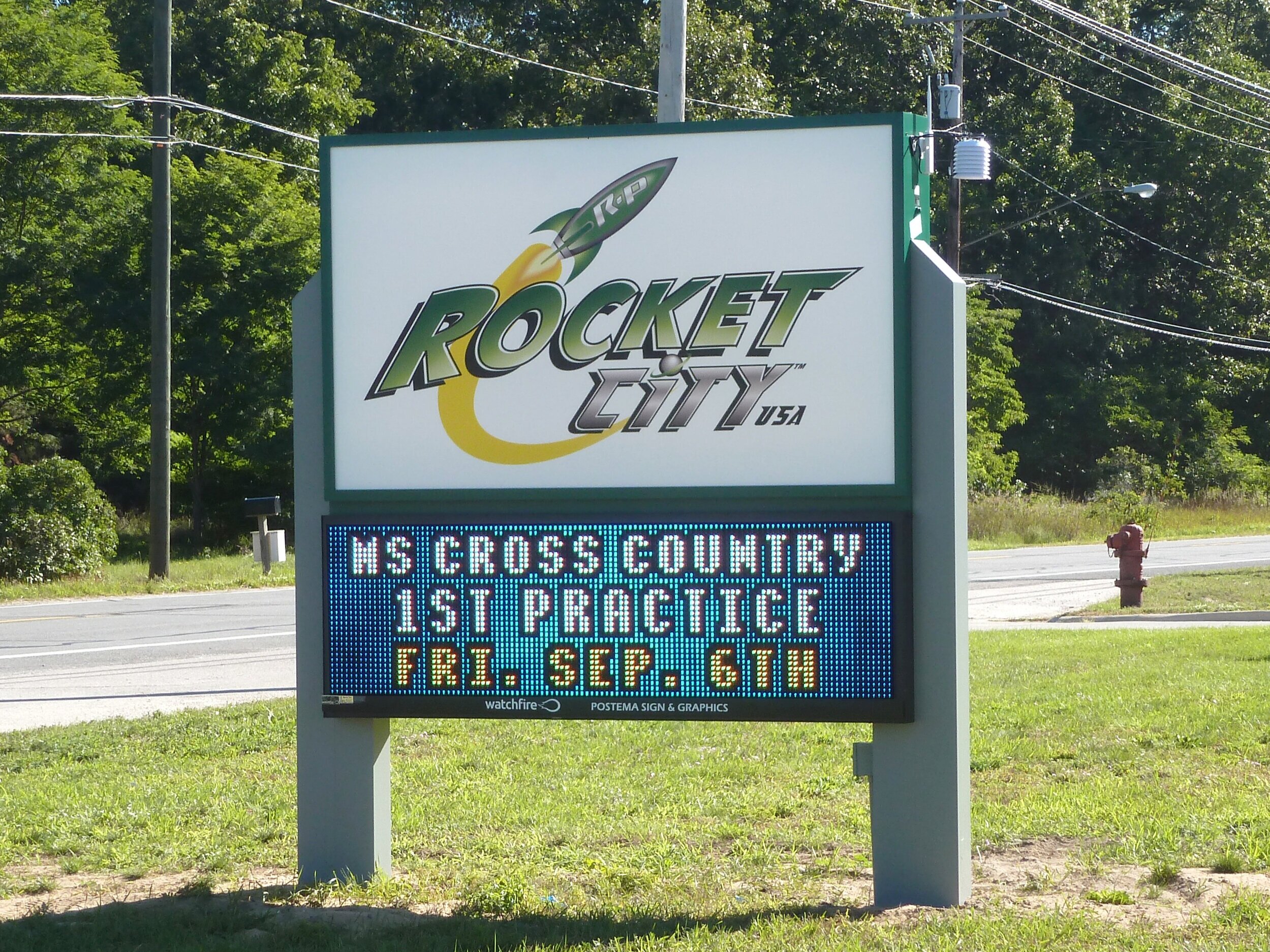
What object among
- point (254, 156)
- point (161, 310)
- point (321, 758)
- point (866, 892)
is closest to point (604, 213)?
point (321, 758)

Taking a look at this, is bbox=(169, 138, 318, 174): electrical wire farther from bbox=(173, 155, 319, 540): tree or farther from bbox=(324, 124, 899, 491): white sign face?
bbox=(324, 124, 899, 491): white sign face

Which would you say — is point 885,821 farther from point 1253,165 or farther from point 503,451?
point 1253,165

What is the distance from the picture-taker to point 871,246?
540 centimetres

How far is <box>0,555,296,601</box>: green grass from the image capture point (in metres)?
21.2

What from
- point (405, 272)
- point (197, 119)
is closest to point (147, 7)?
point (197, 119)

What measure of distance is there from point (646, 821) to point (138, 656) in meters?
8.50

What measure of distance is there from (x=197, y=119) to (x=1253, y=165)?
35.0 meters

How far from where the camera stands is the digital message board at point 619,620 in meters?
5.31

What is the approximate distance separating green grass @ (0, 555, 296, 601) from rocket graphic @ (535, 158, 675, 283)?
16791 millimetres

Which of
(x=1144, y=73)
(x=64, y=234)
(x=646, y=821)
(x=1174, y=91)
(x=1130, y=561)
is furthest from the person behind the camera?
(x=1144, y=73)

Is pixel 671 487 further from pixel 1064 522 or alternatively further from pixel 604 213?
pixel 1064 522

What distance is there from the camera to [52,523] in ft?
76.3

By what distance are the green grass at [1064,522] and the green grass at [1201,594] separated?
11886 millimetres

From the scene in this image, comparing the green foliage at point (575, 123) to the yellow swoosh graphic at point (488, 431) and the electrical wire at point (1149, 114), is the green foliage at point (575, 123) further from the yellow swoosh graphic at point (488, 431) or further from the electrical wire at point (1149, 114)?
the yellow swoosh graphic at point (488, 431)
